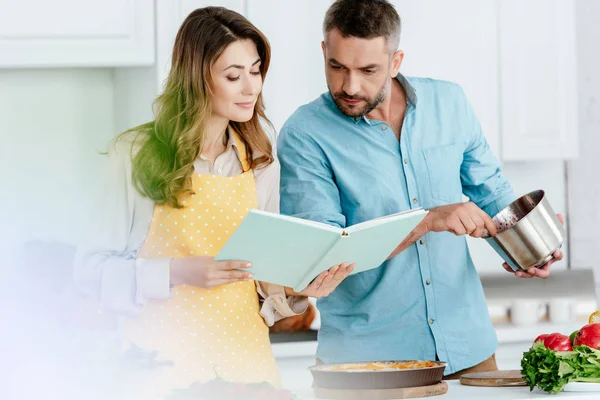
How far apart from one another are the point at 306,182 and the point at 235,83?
1.12 feet

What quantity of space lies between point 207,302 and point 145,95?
56.2 inches

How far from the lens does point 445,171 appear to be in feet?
7.83

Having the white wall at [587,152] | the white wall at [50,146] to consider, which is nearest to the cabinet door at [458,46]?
the white wall at [587,152]

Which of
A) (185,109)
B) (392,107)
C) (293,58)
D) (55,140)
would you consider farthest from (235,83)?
(55,140)

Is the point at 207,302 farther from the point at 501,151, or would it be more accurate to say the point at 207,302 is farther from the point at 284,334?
the point at 501,151

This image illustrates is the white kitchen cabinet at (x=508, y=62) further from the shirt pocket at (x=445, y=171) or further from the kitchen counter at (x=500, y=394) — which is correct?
the kitchen counter at (x=500, y=394)

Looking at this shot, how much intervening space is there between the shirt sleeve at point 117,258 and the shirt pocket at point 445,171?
0.75 m

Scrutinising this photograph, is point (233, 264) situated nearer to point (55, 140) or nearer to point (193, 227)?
point (193, 227)

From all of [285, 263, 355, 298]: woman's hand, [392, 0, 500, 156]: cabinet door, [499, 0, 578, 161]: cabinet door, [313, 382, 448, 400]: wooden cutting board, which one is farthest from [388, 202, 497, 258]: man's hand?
[499, 0, 578, 161]: cabinet door

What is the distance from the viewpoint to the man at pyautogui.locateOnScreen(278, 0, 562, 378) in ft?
7.45

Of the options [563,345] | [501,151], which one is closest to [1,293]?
[501,151]

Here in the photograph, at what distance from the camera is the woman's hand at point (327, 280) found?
2.03 metres

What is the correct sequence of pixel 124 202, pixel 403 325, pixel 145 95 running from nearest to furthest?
pixel 124 202 < pixel 403 325 < pixel 145 95

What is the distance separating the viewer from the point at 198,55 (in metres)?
2.06
